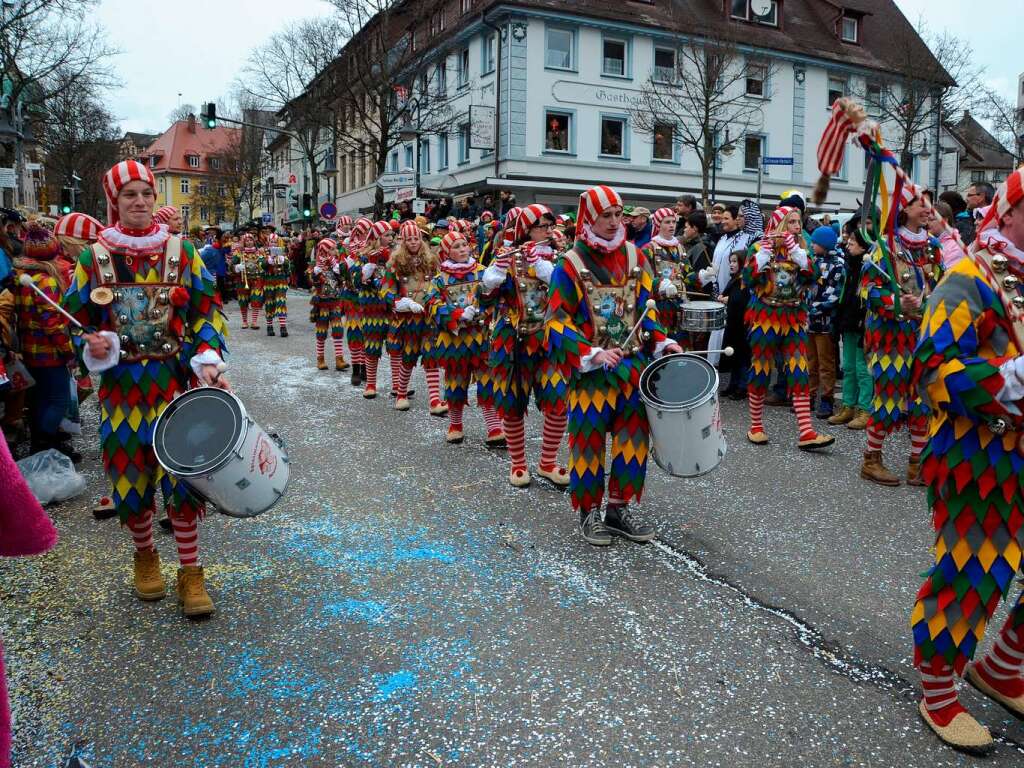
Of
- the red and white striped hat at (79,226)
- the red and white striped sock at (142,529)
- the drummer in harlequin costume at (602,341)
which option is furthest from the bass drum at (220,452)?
the red and white striped hat at (79,226)

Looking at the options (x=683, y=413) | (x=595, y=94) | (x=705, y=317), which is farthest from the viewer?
(x=595, y=94)

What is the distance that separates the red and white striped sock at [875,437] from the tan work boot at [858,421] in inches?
73.1

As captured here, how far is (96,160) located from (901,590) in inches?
1801

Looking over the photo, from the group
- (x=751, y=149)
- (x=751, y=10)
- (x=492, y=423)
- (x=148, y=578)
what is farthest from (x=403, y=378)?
(x=751, y=10)

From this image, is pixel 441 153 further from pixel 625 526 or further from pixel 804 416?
pixel 625 526

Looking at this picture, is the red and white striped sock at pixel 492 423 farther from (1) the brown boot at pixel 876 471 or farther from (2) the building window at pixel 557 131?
(2) the building window at pixel 557 131

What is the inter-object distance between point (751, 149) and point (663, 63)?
5132 millimetres

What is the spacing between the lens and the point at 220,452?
3.42 metres

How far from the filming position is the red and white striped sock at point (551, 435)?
5875mm

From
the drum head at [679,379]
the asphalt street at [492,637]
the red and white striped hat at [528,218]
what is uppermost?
the red and white striped hat at [528,218]

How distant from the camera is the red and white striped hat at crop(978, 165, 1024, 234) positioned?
263cm

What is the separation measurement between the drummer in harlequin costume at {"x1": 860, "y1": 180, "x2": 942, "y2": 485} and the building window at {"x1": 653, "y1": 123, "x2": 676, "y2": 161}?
91.6ft

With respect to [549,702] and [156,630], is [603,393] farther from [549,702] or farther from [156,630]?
[156,630]

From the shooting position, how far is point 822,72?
117 ft
